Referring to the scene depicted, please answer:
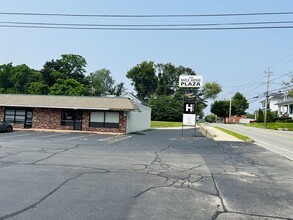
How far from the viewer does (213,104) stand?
103 metres

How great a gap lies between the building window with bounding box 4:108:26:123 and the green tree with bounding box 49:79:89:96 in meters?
35.9

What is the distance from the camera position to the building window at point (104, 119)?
30.3 m

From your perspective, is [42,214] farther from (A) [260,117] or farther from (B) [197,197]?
(A) [260,117]

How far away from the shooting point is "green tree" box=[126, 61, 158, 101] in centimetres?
9100

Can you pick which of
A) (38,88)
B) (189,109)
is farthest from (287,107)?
(38,88)

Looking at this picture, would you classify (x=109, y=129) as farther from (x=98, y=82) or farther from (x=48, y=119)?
(x=98, y=82)

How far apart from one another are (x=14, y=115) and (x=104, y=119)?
974cm

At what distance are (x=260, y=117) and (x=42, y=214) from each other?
69.4 m

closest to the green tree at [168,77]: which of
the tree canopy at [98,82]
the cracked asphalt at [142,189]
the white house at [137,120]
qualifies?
the tree canopy at [98,82]

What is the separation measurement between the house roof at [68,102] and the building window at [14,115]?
41.7 inches

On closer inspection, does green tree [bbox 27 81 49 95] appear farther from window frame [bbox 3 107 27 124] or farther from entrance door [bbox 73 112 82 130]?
entrance door [bbox 73 112 82 130]

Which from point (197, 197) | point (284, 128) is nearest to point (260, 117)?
point (284, 128)

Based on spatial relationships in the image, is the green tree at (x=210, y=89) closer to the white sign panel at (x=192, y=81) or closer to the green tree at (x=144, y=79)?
the green tree at (x=144, y=79)

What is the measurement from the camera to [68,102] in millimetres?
31328
